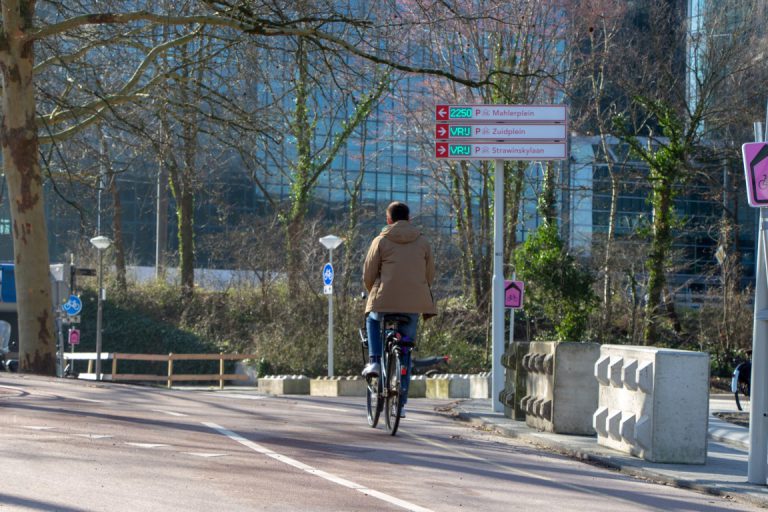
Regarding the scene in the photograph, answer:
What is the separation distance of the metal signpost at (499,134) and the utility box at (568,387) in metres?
3.26

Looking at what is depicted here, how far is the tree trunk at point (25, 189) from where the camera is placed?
17.8 meters

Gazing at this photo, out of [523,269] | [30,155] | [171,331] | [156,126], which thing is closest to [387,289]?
[30,155]

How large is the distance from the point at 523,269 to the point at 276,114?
14285mm

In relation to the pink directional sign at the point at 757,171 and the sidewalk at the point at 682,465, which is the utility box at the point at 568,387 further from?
the pink directional sign at the point at 757,171

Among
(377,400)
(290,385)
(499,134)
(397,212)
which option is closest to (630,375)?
(377,400)

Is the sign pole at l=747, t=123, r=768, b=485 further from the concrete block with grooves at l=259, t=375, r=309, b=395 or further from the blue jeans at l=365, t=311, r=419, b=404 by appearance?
the concrete block with grooves at l=259, t=375, r=309, b=395

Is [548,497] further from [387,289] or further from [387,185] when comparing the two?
[387,185]

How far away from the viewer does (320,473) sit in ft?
24.7

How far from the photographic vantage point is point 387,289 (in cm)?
1052

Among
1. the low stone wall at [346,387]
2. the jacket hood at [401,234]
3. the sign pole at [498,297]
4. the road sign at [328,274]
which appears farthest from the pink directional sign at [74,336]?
the jacket hood at [401,234]

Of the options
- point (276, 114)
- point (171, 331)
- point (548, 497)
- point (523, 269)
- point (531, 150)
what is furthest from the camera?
point (171, 331)

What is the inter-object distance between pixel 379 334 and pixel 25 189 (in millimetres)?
9644

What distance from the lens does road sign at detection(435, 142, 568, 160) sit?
1538 cm

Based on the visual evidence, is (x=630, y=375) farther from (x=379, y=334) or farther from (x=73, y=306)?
(x=73, y=306)
